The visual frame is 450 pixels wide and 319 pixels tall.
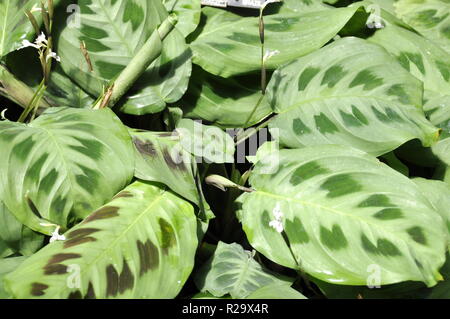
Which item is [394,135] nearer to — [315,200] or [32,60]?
[315,200]

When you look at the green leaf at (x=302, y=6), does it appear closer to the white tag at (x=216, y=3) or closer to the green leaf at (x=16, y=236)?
the white tag at (x=216, y=3)

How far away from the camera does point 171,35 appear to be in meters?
1.56

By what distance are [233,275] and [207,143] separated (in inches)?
12.1

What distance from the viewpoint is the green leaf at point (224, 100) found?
1.58 metres

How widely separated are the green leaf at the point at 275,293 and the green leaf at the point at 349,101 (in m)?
0.39

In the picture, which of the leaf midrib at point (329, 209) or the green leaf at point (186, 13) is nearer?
the leaf midrib at point (329, 209)

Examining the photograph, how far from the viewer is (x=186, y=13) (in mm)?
1643

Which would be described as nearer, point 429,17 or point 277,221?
point 277,221

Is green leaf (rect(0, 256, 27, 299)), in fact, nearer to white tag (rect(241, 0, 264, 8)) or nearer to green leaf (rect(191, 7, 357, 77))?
green leaf (rect(191, 7, 357, 77))

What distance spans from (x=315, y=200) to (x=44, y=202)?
1.87 ft

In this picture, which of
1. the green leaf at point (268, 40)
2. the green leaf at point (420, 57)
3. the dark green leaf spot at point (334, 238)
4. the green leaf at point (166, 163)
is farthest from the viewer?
the green leaf at point (420, 57)

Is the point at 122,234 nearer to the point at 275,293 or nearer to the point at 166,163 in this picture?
the point at 166,163

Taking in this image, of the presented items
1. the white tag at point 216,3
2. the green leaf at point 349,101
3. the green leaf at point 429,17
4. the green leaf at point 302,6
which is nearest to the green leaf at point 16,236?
the green leaf at point 349,101

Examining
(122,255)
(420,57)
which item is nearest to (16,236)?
(122,255)
